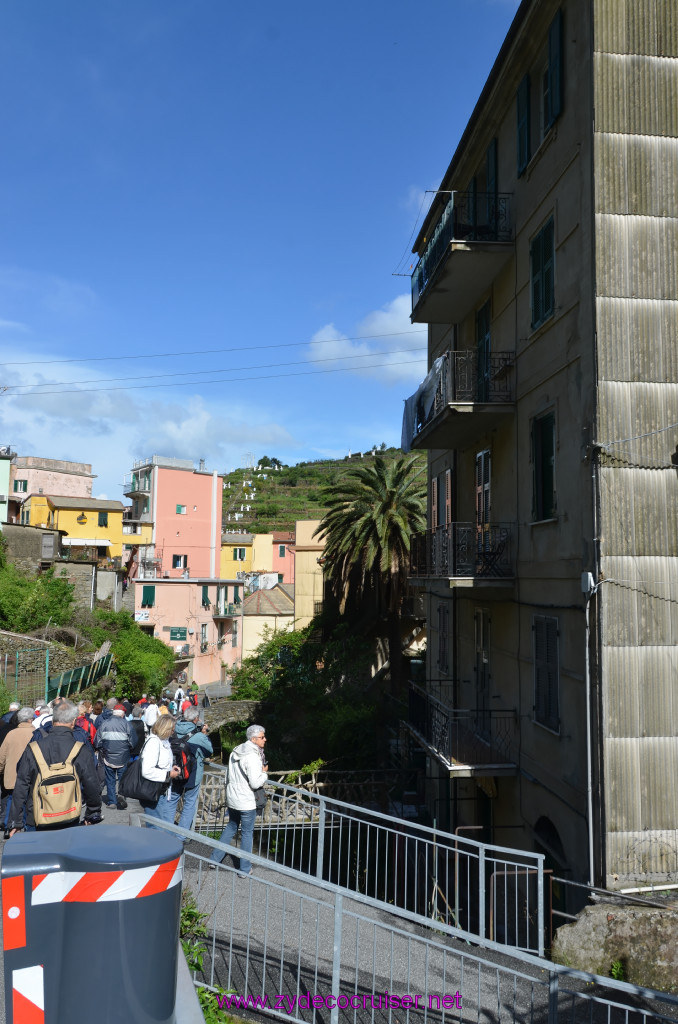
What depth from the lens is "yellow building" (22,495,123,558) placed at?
52.2 metres

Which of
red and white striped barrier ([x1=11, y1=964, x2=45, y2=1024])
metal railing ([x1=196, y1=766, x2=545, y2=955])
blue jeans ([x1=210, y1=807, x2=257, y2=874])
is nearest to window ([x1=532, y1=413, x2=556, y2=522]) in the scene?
metal railing ([x1=196, y1=766, x2=545, y2=955])

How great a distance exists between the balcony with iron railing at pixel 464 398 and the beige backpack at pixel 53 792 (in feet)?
28.7

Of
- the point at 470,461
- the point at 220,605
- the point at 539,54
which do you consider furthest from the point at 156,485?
the point at 539,54

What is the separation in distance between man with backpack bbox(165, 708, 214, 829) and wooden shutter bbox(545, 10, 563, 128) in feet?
32.2

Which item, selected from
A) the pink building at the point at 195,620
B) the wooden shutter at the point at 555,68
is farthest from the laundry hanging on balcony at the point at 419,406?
the pink building at the point at 195,620

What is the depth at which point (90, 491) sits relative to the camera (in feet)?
225

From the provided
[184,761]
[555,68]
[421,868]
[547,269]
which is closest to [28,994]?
[184,761]

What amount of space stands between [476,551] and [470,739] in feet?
11.9

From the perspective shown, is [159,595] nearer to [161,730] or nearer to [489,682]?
[489,682]

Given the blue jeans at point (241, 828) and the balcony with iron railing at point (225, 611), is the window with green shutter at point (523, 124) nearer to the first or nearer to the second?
the blue jeans at point (241, 828)

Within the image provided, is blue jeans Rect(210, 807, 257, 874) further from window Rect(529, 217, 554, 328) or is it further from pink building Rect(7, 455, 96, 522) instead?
pink building Rect(7, 455, 96, 522)

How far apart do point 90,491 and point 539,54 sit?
203 ft

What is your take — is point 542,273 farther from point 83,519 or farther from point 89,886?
point 83,519

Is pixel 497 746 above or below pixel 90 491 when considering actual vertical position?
below
